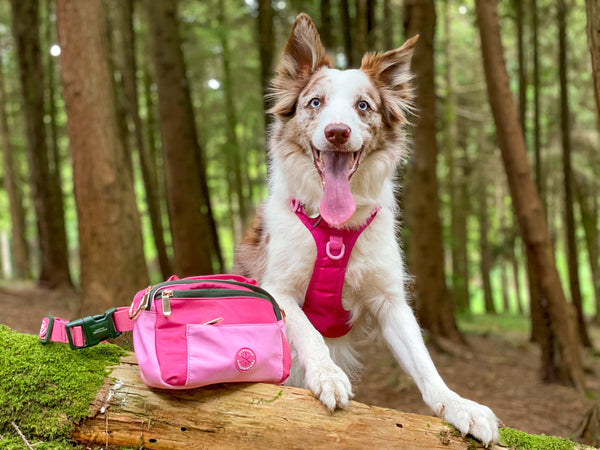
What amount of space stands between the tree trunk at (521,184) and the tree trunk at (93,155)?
467 centimetres

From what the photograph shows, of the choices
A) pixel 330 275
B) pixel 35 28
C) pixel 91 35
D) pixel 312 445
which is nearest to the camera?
pixel 312 445

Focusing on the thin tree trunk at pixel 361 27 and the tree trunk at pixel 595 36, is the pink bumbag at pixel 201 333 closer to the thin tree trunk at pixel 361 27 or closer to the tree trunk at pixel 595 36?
the tree trunk at pixel 595 36

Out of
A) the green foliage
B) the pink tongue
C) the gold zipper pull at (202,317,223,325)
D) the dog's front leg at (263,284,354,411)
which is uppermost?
the pink tongue

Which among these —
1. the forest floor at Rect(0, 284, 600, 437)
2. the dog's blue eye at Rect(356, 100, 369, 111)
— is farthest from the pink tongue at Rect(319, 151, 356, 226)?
the forest floor at Rect(0, 284, 600, 437)

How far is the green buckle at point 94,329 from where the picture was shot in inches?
115

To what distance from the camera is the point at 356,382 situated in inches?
160

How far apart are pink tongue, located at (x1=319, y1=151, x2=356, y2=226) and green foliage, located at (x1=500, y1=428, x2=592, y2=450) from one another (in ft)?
4.81

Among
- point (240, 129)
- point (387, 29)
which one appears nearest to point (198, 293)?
point (387, 29)

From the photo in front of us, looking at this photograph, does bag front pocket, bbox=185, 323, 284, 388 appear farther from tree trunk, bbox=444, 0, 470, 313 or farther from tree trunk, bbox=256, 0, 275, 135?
tree trunk, bbox=444, 0, 470, 313

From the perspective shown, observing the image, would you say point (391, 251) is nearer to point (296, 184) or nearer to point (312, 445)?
point (296, 184)

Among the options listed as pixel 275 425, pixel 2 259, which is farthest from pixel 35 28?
pixel 2 259

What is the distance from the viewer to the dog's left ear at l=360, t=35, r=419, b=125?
3799 millimetres

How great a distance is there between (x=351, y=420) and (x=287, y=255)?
3.68ft

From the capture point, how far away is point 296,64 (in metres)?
3.89
